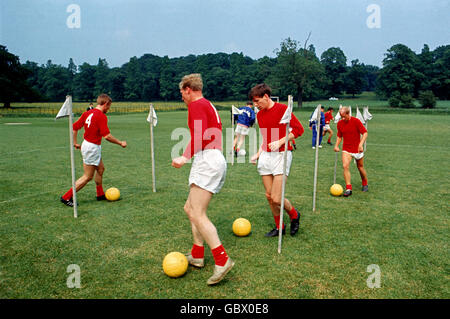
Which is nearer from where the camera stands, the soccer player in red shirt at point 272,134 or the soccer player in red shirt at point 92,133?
the soccer player in red shirt at point 272,134

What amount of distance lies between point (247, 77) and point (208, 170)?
4385 inches

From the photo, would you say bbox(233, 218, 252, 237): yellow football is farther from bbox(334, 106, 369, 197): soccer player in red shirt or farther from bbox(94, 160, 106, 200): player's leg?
bbox(334, 106, 369, 197): soccer player in red shirt

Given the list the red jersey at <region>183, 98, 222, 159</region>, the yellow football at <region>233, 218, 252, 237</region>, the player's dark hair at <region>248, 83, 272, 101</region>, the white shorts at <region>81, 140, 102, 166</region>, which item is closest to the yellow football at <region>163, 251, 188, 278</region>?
the red jersey at <region>183, 98, 222, 159</region>

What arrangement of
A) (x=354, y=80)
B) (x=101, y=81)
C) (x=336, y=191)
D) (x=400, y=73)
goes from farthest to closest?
(x=101, y=81) < (x=354, y=80) < (x=400, y=73) < (x=336, y=191)

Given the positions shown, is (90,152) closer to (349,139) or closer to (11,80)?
(349,139)

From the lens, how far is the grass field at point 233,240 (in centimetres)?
441

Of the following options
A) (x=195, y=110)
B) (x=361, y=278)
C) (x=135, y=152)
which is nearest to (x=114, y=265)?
(x=195, y=110)

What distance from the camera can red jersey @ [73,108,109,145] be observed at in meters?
7.48

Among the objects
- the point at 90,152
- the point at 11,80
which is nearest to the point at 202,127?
the point at 90,152

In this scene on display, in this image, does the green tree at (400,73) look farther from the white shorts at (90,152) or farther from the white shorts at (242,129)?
the white shorts at (90,152)

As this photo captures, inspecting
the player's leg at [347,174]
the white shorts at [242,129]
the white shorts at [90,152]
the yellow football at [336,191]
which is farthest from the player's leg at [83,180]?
the white shorts at [242,129]

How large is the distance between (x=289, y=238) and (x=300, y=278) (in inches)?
57.9

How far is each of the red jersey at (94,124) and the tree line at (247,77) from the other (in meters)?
64.0

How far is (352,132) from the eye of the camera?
878 centimetres
